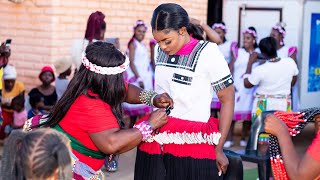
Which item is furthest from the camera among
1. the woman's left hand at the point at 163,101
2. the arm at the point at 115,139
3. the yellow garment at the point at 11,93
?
the yellow garment at the point at 11,93

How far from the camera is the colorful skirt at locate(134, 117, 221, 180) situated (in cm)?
439

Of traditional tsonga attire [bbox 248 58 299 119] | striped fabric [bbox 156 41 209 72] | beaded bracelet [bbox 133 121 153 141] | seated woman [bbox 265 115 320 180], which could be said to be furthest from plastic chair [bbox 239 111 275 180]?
seated woman [bbox 265 115 320 180]

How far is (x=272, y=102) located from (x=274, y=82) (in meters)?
0.28

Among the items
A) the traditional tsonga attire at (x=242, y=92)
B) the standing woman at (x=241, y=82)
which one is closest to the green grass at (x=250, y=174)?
the standing woman at (x=241, y=82)

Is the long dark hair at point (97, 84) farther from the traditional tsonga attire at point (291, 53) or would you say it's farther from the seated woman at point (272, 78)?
the traditional tsonga attire at point (291, 53)

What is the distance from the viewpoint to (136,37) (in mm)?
9297

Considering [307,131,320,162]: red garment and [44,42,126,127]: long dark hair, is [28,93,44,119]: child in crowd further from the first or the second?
[307,131,320,162]: red garment

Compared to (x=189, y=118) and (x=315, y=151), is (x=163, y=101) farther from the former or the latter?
(x=315, y=151)

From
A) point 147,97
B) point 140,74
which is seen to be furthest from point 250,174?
point 147,97

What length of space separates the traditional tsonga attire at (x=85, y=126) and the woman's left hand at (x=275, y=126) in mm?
818

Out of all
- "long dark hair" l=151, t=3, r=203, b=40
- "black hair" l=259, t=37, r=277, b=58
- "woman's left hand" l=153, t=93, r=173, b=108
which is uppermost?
"long dark hair" l=151, t=3, r=203, b=40

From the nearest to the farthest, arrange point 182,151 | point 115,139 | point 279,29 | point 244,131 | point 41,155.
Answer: point 41,155 → point 115,139 → point 182,151 → point 279,29 → point 244,131

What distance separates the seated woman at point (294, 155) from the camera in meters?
3.44

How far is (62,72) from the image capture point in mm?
8539
